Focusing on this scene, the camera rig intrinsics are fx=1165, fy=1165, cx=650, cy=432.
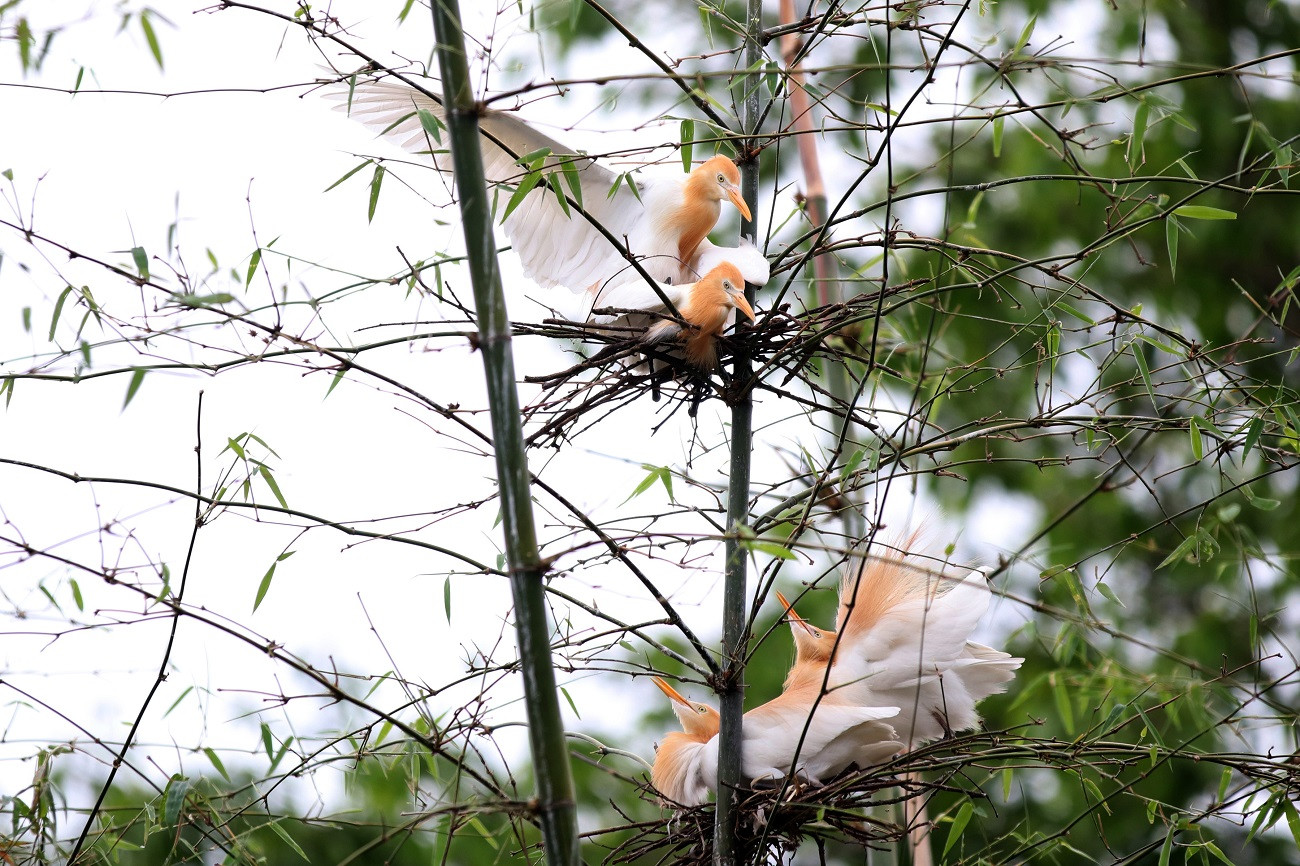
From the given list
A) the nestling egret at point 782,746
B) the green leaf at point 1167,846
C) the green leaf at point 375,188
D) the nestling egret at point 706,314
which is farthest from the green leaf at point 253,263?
the green leaf at point 1167,846

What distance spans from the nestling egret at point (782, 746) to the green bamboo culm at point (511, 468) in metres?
0.48

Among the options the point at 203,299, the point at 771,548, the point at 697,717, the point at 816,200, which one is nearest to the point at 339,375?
the point at 203,299

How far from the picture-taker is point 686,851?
167 cm

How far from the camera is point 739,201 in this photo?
74.2 inches

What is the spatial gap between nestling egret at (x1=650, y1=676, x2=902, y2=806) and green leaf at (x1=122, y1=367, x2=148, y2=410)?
0.85 metres

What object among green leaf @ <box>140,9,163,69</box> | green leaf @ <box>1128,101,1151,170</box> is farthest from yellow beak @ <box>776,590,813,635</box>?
green leaf @ <box>140,9,163,69</box>

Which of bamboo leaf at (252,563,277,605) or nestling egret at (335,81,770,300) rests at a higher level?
nestling egret at (335,81,770,300)

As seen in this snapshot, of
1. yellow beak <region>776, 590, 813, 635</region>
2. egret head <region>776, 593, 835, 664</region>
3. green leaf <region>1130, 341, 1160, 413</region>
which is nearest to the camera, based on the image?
green leaf <region>1130, 341, 1160, 413</region>

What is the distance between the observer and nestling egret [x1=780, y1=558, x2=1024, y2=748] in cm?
173

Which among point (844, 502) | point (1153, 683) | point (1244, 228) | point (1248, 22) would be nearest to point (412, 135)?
point (844, 502)

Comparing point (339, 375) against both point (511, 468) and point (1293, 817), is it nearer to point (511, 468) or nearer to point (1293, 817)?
point (511, 468)

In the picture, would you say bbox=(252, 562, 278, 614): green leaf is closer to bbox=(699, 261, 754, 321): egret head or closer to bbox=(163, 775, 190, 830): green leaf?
bbox=(163, 775, 190, 830): green leaf

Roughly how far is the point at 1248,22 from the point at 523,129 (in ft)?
14.3

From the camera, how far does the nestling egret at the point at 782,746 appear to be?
5.23ft
